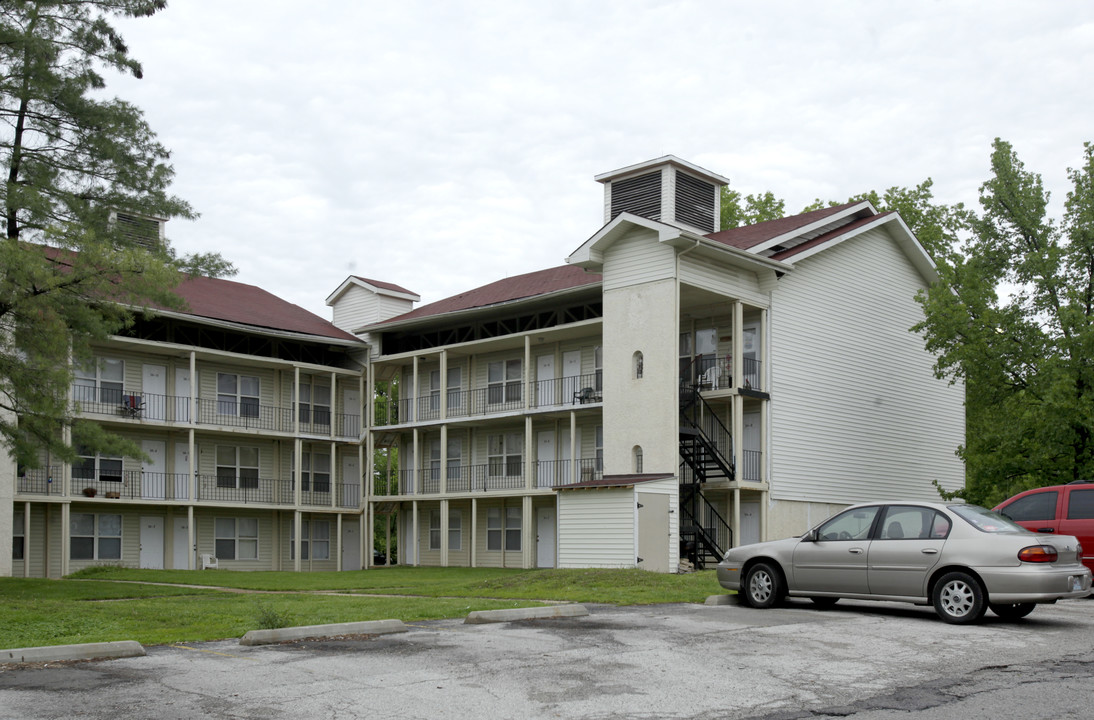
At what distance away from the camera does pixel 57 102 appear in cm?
2219

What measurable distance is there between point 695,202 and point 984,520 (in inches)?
924

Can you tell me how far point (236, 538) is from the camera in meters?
38.5

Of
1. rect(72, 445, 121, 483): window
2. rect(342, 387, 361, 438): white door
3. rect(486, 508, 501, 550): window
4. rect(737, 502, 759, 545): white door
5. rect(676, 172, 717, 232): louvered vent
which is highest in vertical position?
rect(676, 172, 717, 232): louvered vent

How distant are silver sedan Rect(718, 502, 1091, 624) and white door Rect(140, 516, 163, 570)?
25.9m

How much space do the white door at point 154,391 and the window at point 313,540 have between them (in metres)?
6.40

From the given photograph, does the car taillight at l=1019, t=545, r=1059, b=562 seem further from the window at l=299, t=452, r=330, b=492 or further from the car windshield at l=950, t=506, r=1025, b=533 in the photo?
the window at l=299, t=452, r=330, b=492

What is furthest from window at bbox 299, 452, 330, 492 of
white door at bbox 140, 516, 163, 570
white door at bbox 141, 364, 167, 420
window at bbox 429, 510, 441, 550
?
white door at bbox 141, 364, 167, 420

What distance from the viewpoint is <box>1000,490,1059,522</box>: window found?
18.2 meters

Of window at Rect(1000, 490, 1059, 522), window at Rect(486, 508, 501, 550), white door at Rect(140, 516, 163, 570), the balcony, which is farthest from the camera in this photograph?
window at Rect(486, 508, 501, 550)

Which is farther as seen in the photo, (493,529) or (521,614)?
(493,529)

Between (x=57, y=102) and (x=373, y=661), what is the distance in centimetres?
1649

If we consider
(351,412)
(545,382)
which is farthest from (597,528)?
(351,412)

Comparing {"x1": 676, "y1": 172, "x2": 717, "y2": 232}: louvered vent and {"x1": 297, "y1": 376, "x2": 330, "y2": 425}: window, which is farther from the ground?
{"x1": 676, "y1": 172, "x2": 717, "y2": 232}: louvered vent

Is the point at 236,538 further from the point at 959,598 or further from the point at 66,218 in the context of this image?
the point at 959,598
